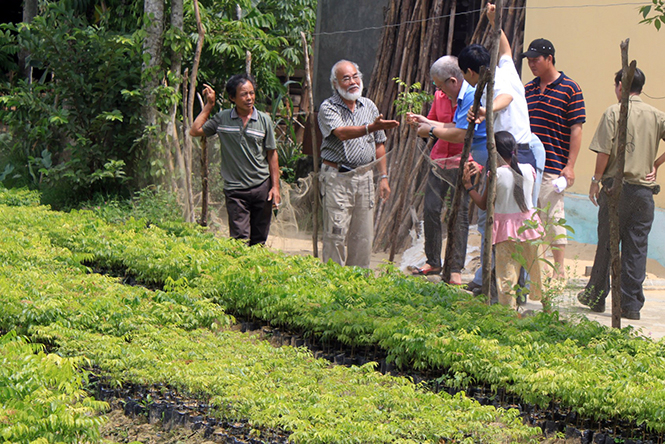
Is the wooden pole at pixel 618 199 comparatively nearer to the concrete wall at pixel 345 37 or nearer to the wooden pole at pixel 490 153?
the wooden pole at pixel 490 153

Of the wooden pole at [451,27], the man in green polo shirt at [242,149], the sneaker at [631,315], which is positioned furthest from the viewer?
the wooden pole at [451,27]

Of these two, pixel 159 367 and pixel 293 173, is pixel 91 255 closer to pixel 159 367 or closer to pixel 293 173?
pixel 159 367

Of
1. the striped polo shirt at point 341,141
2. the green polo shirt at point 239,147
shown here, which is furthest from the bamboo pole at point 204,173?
the striped polo shirt at point 341,141

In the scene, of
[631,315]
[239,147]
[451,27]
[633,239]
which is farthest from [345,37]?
[631,315]

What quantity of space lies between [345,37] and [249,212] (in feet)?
17.1

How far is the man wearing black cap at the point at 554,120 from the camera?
668 centimetres

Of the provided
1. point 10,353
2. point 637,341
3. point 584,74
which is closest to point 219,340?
point 10,353

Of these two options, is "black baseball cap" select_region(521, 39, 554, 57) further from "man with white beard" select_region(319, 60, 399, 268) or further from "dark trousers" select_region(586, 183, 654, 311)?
"man with white beard" select_region(319, 60, 399, 268)

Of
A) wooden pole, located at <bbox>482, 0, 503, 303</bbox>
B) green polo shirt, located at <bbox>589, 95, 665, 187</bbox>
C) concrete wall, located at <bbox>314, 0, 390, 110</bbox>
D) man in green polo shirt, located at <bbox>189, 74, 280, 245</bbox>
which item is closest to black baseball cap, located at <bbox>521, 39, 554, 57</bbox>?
green polo shirt, located at <bbox>589, 95, 665, 187</bbox>

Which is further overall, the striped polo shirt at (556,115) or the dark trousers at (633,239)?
the striped polo shirt at (556,115)

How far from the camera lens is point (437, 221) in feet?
22.9

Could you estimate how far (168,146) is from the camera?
10.2 meters

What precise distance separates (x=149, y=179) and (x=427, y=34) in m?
4.33

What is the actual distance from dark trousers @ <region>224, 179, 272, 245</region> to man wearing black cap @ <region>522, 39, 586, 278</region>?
2664mm
